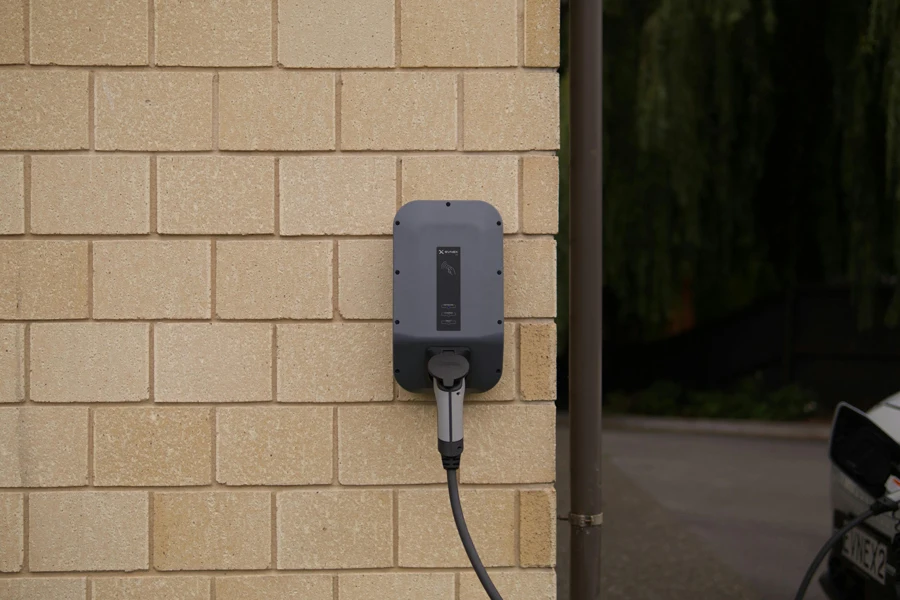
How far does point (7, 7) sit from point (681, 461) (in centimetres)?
655

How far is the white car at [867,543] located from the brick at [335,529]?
144 cm

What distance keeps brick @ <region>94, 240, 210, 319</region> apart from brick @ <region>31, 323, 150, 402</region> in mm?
44

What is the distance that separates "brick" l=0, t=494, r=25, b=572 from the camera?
2.10m

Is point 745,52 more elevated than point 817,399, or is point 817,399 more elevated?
point 745,52

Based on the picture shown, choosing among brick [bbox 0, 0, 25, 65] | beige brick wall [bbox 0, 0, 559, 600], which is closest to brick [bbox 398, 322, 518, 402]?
beige brick wall [bbox 0, 0, 559, 600]

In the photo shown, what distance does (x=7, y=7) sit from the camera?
2.08 meters

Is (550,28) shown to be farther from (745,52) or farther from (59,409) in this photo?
(745,52)

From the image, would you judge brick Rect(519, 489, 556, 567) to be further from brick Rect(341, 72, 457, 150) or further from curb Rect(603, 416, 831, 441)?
curb Rect(603, 416, 831, 441)

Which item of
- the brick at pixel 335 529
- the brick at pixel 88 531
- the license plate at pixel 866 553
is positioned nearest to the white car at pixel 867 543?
the license plate at pixel 866 553

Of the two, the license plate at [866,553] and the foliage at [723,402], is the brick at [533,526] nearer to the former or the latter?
the license plate at [866,553]

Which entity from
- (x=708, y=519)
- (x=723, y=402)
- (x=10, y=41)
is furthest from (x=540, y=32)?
(x=723, y=402)

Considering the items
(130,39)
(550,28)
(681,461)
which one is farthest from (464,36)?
(681,461)

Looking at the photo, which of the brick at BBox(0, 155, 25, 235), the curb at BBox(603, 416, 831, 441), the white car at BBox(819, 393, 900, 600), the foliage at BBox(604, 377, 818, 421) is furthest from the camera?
the foliage at BBox(604, 377, 818, 421)

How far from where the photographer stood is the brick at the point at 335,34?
6.86 ft
